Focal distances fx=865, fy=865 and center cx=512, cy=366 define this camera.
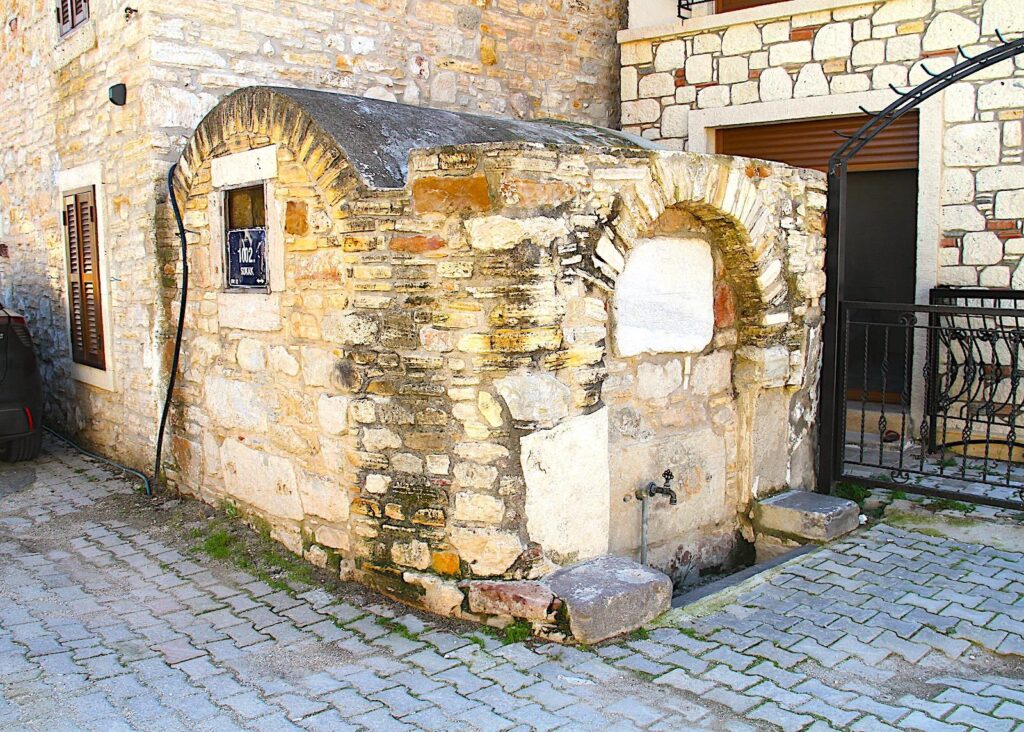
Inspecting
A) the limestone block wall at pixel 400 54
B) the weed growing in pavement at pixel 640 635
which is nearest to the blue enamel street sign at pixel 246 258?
the limestone block wall at pixel 400 54

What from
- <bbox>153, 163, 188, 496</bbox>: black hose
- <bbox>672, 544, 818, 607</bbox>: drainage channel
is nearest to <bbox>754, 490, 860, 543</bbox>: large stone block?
<bbox>672, 544, 818, 607</bbox>: drainage channel

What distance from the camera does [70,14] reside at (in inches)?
251

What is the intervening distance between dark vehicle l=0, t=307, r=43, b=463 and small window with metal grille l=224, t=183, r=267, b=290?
8.37ft

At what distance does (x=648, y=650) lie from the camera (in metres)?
3.40

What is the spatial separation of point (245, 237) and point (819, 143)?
4.53 meters

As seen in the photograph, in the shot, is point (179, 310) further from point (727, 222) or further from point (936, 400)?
point (936, 400)

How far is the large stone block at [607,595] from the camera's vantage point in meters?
3.41

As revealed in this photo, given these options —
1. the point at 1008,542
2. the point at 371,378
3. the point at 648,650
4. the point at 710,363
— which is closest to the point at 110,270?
the point at 371,378

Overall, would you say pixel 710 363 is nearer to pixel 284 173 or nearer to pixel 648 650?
pixel 648 650

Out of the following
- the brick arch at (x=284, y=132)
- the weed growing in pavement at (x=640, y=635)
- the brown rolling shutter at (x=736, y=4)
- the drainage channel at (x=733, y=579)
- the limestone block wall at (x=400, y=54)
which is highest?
the brown rolling shutter at (x=736, y=4)

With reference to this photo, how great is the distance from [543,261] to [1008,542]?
306 cm

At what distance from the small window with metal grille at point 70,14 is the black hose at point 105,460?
123 inches

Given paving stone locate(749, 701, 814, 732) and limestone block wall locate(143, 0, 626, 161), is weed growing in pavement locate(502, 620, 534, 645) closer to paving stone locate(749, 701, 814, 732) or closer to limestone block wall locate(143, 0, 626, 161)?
paving stone locate(749, 701, 814, 732)

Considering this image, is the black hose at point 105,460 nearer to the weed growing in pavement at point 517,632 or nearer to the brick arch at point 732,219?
the weed growing in pavement at point 517,632
